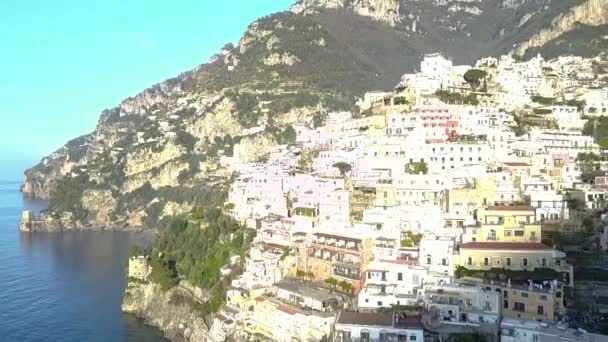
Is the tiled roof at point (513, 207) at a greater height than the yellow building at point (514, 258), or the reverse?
the tiled roof at point (513, 207)

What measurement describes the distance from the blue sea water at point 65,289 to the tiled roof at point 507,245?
22420 millimetres

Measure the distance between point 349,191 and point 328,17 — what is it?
93.1 metres

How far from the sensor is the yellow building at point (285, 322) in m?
28.5

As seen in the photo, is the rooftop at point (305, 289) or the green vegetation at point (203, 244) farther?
the green vegetation at point (203, 244)

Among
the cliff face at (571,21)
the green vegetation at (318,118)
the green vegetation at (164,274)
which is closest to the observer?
the green vegetation at (164,274)

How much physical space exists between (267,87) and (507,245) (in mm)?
70660

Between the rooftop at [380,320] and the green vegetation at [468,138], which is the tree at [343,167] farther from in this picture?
the rooftop at [380,320]

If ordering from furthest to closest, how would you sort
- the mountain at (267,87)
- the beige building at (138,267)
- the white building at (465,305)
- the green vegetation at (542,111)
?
1. the mountain at (267,87)
2. the beige building at (138,267)
3. the green vegetation at (542,111)
4. the white building at (465,305)

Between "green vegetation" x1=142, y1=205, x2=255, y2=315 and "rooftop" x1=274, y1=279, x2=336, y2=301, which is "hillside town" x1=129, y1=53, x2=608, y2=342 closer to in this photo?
"rooftop" x1=274, y1=279, x2=336, y2=301

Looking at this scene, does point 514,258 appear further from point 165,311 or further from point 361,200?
point 165,311

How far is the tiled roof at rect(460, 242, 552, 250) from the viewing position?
2841 centimetres

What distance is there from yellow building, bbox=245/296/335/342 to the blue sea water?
38.6ft

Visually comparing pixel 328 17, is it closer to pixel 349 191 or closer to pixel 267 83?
pixel 267 83

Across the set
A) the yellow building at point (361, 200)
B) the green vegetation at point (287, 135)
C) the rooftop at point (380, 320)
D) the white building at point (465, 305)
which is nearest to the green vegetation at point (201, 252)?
the yellow building at point (361, 200)
